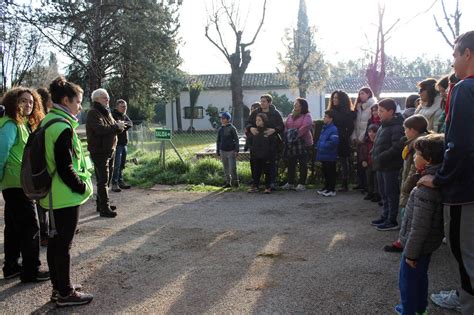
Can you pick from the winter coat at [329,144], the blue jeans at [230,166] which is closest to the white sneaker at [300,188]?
the winter coat at [329,144]

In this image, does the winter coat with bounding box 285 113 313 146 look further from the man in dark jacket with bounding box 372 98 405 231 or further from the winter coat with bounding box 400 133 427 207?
the winter coat with bounding box 400 133 427 207

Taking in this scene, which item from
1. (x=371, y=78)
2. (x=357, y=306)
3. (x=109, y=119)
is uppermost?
(x=371, y=78)

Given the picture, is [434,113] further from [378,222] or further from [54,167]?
[54,167]

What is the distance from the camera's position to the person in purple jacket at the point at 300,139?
8750 mm

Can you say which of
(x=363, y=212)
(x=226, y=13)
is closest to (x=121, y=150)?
(x=363, y=212)

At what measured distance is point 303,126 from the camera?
8734 mm

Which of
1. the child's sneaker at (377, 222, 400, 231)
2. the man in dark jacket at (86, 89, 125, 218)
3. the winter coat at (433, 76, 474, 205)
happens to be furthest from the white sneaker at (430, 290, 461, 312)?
the man in dark jacket at (86, 89, 125, 218)

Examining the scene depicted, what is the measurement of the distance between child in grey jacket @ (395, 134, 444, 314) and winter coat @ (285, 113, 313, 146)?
5461 millimetres

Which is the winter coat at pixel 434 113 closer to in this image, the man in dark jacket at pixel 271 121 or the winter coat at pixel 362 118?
the winter coat at pixel 362 118

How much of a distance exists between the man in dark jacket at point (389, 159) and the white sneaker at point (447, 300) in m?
2.15

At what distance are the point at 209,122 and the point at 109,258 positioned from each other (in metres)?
36.1

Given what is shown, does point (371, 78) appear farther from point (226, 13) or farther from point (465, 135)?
point (226, 13)

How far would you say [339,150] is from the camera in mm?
8406

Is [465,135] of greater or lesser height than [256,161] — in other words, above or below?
above
